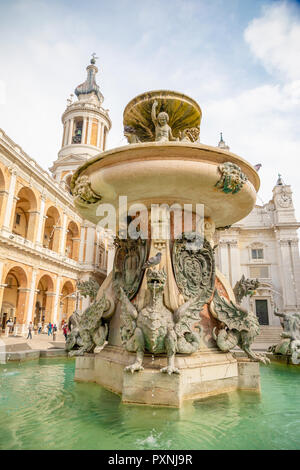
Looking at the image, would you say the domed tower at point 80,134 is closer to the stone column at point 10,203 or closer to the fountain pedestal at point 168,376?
the stone column at point 10,203

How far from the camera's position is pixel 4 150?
20.6m

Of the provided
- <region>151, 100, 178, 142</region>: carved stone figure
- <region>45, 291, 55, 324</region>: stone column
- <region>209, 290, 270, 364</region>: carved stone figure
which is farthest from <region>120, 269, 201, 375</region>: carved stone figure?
<region>45, 291, 55, 324</region>: stone column

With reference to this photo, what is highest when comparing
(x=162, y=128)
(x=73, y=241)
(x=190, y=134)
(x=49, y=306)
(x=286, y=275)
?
(x=73, y=241)

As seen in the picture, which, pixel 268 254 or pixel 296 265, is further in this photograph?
pixel 268 254

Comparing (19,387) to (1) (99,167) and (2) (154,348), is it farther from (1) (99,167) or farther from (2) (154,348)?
(1) (99,167)

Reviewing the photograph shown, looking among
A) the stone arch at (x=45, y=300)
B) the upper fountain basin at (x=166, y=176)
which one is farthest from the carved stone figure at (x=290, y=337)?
the stone arch at (x=45, y=300)

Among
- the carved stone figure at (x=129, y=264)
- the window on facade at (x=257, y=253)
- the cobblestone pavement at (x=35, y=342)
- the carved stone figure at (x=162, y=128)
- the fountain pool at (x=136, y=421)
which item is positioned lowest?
the cobblestone pavement at (x=35, y=342)

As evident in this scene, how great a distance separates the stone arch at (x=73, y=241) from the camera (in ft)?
110

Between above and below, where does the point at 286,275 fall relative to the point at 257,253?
below

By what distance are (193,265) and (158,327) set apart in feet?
4.15

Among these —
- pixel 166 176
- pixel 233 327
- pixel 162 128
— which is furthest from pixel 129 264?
pixel 162 128

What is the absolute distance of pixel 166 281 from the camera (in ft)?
14.5

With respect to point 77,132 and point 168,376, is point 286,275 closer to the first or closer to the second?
point 77,132

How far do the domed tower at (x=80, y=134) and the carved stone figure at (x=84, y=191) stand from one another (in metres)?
32.8
